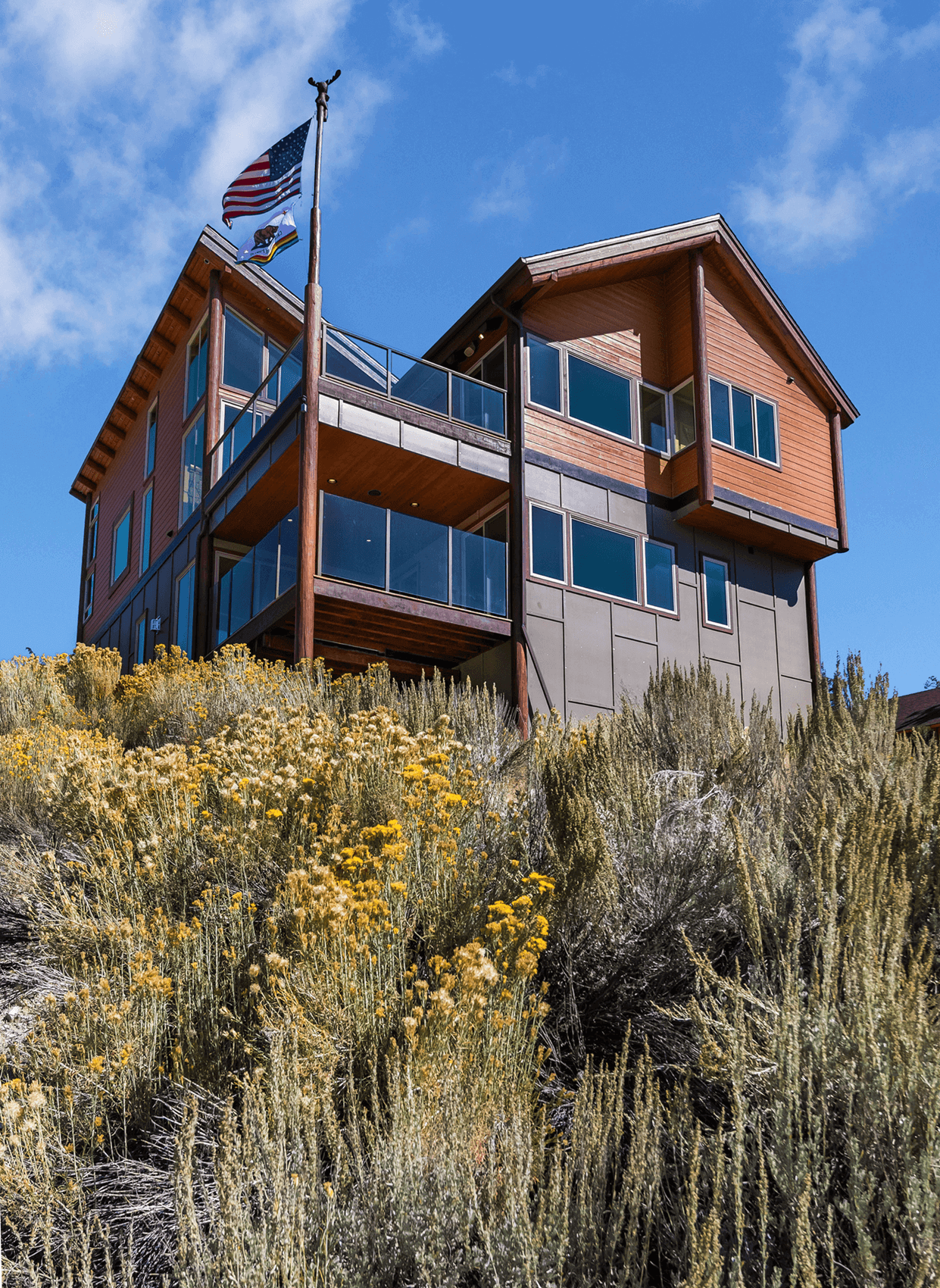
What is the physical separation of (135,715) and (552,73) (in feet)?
43.2

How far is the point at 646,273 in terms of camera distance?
1675 cm

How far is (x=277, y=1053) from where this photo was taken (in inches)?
115

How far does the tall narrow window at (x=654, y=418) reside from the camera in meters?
16.0

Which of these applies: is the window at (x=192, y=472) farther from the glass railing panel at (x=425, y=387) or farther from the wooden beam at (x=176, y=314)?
the glass railing panel at (x=425, y=387)

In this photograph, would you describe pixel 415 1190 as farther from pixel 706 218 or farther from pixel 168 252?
pixel 168 252

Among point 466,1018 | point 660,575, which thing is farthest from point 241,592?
point 466,1018

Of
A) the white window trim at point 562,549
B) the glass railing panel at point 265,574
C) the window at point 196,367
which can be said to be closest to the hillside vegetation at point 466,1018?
the glass railing panel at point 265,574

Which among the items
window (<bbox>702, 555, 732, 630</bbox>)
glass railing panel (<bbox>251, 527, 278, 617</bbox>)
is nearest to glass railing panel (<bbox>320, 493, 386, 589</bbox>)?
glass railing panel (<bbox>251, 527, 278, 617</bbox>)

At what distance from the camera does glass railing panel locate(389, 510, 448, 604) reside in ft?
41.4

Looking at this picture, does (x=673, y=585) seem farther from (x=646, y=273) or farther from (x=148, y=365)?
(x=148, y=365)

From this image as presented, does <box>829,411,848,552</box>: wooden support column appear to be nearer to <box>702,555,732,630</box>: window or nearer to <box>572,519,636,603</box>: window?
<box>702,555,732,630</box>: window

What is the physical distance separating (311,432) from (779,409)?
8.98 m

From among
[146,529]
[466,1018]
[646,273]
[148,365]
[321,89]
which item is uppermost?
[148,365]

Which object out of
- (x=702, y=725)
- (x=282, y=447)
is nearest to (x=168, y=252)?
(x=282, y=447)
